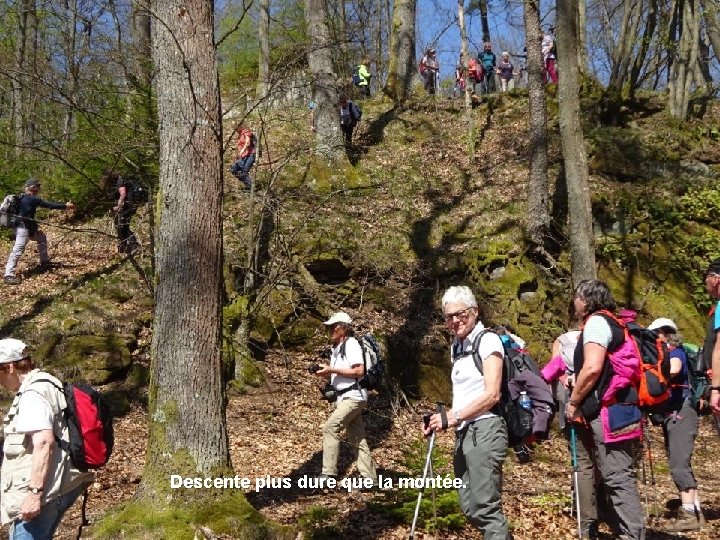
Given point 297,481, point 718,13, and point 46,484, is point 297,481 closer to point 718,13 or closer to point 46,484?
point 46,484

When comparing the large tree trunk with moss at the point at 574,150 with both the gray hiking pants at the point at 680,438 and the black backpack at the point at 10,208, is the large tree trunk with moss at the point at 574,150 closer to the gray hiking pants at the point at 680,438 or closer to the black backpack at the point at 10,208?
the gray hiking pants at the point at 680,438

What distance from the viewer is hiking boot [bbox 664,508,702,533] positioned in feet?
17.7

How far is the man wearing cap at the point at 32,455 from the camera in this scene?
358 centimetres

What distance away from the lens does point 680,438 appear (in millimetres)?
5773

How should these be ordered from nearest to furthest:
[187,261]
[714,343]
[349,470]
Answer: [714,343]
[187,261]
[349,470]

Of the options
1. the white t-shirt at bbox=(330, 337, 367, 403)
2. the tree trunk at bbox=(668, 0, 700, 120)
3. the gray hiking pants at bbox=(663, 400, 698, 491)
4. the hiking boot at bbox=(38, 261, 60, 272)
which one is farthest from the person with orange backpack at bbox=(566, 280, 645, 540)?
the tree trunk at bbox=(668, 0, 700, 120)

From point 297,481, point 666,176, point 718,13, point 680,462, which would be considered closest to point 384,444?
point 297,481

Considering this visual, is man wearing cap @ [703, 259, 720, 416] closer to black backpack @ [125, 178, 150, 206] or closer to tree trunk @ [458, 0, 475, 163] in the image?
black backpack @ [125, 178, 150, 206]

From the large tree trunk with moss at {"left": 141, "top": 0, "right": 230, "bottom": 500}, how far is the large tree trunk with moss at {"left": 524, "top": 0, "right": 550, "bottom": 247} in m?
8.45

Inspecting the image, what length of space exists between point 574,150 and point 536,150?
263 centimetres

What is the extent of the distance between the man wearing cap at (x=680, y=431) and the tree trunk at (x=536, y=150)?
22.4 feet

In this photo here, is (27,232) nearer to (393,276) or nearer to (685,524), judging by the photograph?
(393,276)

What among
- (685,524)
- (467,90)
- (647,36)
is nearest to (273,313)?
(685,524)

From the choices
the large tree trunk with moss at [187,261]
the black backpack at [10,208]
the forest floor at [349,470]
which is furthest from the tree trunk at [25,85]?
the forest floor at [349,470]
